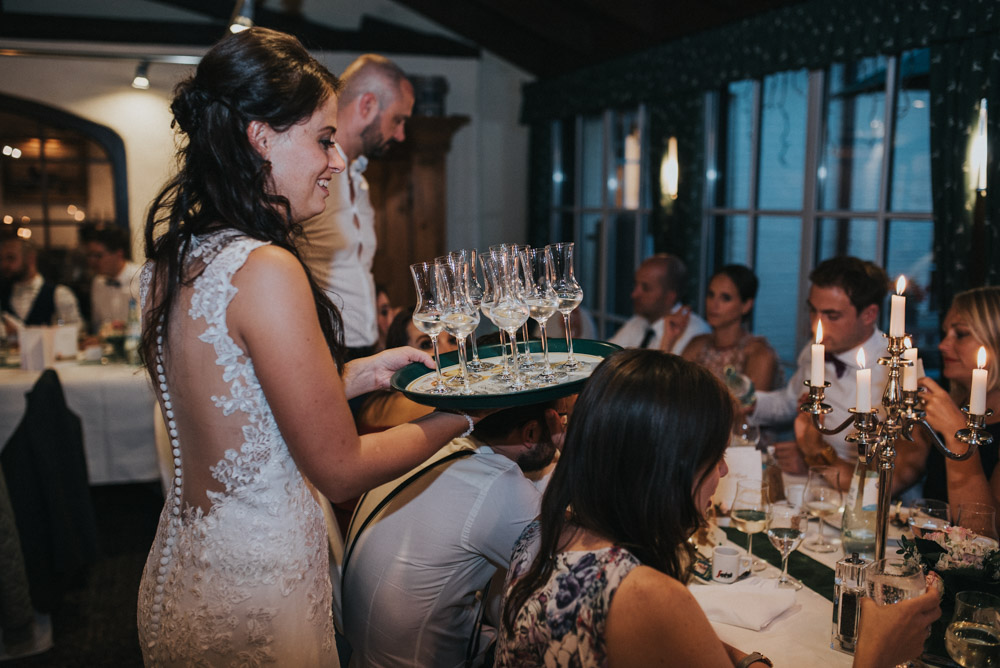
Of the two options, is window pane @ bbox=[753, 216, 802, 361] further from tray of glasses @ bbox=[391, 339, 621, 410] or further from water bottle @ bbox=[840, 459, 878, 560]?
tray of glasses @ bbox=[391, 339, 621, 410]

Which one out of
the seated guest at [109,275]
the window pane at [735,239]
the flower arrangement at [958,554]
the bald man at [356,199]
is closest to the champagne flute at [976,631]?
the flower arrangement at [958,554]

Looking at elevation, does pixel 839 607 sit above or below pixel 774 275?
below

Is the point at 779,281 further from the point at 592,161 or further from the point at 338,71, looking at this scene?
the point at 338,71

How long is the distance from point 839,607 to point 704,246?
3600 mm

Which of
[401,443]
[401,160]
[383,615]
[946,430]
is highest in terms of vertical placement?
[401,160]

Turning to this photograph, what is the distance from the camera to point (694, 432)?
111 centimetres

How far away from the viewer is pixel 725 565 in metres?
1.66

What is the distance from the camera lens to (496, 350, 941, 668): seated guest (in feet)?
3.40

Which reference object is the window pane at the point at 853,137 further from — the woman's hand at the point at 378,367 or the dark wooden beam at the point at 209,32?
the dark wooden beam at the point at 209,32

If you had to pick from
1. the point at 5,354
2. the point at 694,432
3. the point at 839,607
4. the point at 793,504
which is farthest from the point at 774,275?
the point at 5,354

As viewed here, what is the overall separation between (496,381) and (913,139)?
2.87 m

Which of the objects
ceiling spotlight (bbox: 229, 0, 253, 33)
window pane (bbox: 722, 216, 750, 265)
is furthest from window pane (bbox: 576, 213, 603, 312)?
ceiling spotlight (bbox: 229, 0, 253, 33)

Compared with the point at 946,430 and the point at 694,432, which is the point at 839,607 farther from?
the point at 946,430

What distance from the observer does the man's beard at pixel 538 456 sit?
1.70 meters
